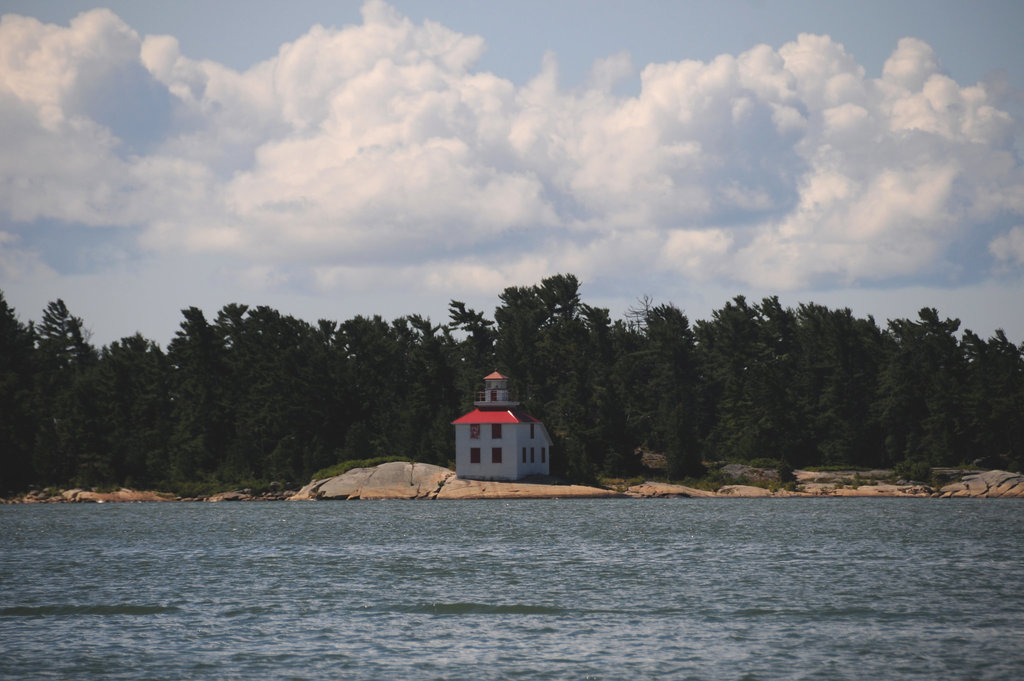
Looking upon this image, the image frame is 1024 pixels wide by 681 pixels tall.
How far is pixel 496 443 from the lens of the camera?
3593 inches

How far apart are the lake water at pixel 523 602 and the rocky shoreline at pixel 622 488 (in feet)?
98.6

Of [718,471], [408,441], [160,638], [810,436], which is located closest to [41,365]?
[408,441]

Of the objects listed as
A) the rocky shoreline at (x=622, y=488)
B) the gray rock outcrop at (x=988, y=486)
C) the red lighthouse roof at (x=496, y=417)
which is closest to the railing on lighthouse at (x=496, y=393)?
the red lighthouse roof at (x=496, y=417)

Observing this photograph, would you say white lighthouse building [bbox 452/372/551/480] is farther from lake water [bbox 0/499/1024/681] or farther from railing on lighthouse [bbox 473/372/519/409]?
lake water [bbox 0/499/1024/681]

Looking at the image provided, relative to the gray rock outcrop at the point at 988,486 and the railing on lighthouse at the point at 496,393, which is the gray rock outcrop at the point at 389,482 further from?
the gray rock outcrop at the point at 988,486

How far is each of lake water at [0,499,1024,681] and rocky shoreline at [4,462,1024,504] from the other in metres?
30.0

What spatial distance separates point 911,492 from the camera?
89.4m

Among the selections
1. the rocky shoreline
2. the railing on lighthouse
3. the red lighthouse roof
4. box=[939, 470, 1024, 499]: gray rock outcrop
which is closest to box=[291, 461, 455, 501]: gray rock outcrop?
the rocky shoreline

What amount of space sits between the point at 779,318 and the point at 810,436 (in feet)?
57.7

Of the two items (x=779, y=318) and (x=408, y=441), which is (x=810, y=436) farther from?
(x=408, y=441)

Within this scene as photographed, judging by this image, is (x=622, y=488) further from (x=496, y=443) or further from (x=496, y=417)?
(x=496, y=417)

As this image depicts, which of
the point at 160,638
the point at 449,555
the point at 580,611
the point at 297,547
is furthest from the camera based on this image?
the point at 297,547

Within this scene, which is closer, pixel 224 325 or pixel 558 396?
pixel 558 396

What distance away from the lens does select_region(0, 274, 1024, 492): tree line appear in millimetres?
96812
